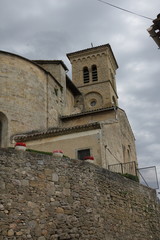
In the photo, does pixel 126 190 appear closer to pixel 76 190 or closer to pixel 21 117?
pixel 76 190

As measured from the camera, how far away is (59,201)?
34.5ft

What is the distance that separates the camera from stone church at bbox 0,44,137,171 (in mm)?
16188

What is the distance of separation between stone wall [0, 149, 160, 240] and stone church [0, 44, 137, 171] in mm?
3259

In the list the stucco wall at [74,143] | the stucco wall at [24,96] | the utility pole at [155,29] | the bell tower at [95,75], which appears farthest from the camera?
the bell tower at [95,75]

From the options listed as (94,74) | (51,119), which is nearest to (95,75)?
(94,74)

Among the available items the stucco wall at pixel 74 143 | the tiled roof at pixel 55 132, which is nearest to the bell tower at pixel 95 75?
the tiled roof at pixel 55 132

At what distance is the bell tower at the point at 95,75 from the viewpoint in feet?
112

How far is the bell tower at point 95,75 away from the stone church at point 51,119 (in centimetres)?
749

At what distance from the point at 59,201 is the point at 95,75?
89.8 feet

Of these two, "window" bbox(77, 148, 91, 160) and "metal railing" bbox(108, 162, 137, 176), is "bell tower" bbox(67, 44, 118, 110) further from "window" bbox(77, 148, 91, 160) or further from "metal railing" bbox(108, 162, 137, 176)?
"window" bbox(77, 148, 91, 160)

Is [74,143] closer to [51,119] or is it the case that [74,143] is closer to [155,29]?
[51,119]

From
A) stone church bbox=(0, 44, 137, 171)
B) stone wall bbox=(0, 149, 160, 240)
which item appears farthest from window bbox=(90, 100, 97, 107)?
stone wall bbox=(0, 149, 160, 240)

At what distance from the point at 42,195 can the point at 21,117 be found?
28.9 ft

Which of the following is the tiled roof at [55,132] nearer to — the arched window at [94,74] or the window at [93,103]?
the window at [93,103]
